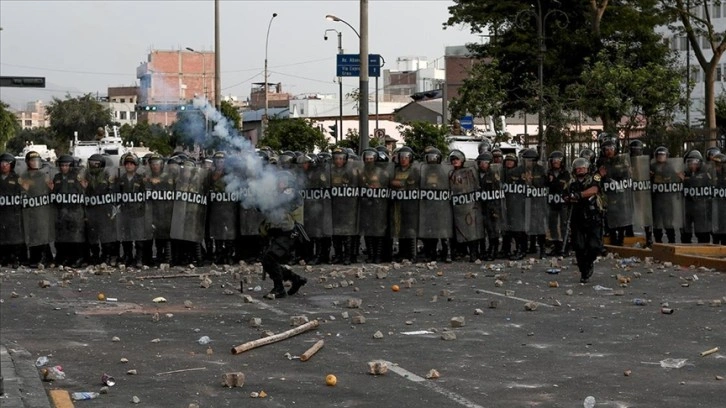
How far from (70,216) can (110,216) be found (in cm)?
64

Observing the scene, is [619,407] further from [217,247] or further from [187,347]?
[217,247]

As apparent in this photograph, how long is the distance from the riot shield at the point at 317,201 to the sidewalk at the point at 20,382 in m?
10.3

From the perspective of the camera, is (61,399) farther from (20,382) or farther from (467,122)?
(467,122)

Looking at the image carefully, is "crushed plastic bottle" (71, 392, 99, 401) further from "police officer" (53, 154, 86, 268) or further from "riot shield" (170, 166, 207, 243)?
"police officer" (53, 154, 86, 268)

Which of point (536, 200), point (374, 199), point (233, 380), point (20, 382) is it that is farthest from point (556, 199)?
point (20, 382)

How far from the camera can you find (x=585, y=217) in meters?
18.2

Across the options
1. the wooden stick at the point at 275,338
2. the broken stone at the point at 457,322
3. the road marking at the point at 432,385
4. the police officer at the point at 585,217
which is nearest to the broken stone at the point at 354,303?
the wooden stick at the point at 275,338

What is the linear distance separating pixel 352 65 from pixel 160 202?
10581mm

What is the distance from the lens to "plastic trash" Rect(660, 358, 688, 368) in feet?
36.3

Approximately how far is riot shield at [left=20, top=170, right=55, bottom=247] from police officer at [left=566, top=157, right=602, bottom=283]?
8586mm

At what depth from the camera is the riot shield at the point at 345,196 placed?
72.8 ft

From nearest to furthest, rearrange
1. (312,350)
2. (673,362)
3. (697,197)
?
(673,362) → (312,350) → (697,197)

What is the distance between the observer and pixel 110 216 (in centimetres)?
2188

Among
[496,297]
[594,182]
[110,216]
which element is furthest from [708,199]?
[110,216]
